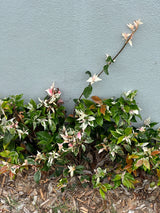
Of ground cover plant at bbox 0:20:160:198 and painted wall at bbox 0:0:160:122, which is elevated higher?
painted wall at bbox 0:0:160:122

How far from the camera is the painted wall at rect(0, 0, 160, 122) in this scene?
1.66 metres

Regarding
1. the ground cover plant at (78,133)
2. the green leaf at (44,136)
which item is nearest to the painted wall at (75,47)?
the ground cover plant at (78,133)

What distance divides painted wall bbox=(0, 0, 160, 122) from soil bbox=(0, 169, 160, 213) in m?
0.83

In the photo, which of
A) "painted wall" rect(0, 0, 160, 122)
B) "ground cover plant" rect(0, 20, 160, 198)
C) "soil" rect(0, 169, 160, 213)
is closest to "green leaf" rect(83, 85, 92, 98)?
"ground cover plant" rect(0, 20, 160, 198)

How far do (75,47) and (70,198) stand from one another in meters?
1.37

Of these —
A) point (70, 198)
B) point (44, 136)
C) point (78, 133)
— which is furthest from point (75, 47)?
point (70, 198)

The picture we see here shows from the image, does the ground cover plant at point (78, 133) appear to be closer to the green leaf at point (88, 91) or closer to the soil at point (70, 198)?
the green leaf at point (88, 91)

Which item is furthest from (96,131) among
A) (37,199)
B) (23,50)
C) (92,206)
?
(23,50)

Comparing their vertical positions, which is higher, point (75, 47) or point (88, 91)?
point (75, 47)

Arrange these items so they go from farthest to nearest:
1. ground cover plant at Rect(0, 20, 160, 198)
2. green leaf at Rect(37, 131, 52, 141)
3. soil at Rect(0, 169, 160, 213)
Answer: soil at Rect(0, 169, 160, 213) < green leaf at Rect(37, 131, 52, 141) < ground cover plant at Rect(0, 20, 160, 198)

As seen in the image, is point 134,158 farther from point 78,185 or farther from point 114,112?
point 78,185

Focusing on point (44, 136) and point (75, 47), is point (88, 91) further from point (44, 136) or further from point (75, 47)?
point (44, 136)

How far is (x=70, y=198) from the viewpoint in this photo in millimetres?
2123

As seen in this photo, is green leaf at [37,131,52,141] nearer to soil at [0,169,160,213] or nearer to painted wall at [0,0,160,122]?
painted wall at [0,0,160,122]
